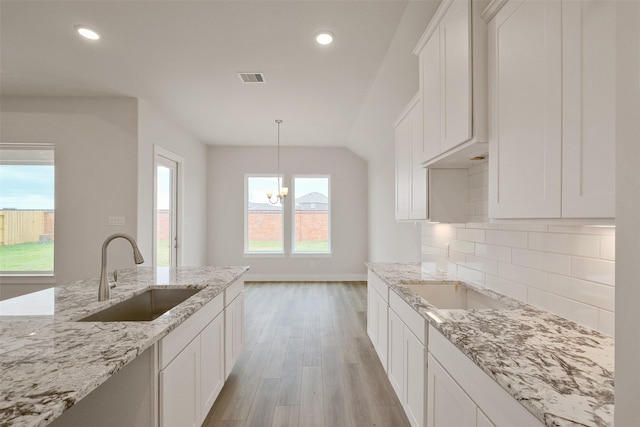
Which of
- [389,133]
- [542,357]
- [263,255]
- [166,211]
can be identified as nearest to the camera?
[542,357]

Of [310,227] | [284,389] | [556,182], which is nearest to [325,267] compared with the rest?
[310,227]

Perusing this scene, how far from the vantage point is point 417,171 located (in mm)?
2395

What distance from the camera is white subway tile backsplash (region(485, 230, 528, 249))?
1639mm

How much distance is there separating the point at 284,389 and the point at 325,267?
155 inches

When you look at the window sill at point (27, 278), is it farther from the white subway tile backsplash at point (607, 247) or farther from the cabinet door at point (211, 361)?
the white subway tile backsplash at point (607, 247)

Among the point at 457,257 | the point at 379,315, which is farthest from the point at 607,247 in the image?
the point at 379,315

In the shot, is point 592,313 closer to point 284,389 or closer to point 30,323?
point 284,389

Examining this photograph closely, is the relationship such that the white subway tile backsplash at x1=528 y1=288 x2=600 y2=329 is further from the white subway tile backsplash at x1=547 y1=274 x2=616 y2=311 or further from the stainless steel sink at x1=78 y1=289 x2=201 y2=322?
the stainless steel sink at x1=78 y1=289 x2=201 y2=322

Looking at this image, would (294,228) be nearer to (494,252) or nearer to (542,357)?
(494,252)

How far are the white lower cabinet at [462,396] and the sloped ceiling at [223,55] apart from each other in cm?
211

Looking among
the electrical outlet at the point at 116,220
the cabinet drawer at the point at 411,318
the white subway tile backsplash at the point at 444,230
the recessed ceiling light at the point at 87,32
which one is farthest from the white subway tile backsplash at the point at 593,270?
the electrical outlet at the point at 116,220

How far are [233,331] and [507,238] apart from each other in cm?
213

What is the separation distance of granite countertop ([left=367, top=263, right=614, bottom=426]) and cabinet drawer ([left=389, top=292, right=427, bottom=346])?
0.27ft

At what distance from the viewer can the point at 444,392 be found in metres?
1.29
